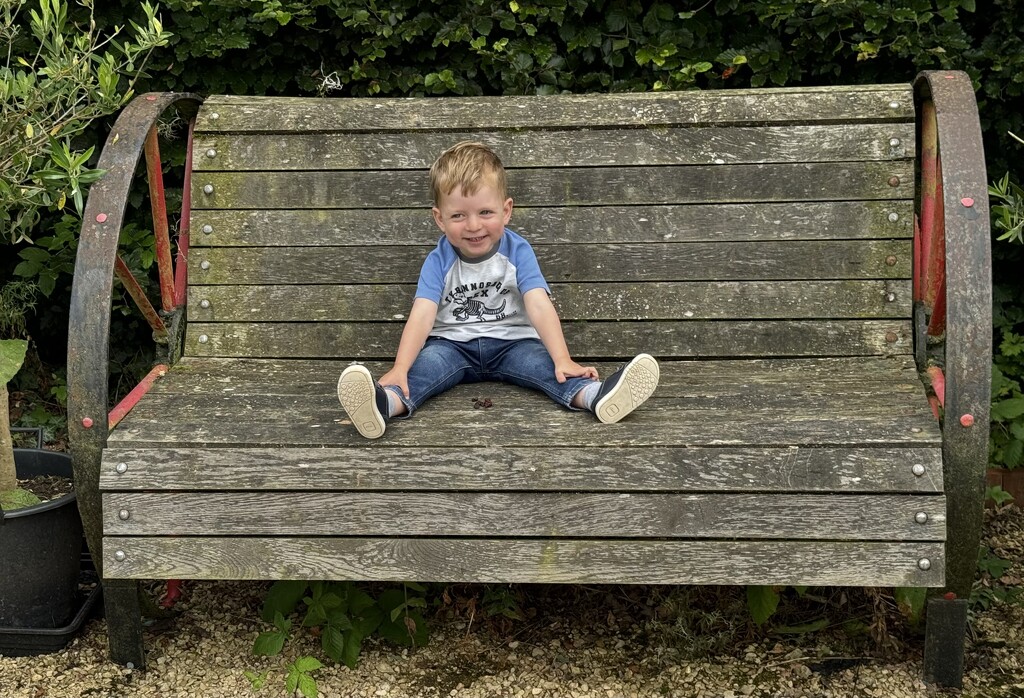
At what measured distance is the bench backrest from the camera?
331 centimetres

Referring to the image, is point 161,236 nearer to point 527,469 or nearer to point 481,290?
point 481,290

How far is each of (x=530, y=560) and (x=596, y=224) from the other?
1271mm

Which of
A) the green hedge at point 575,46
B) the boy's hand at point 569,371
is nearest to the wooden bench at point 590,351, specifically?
the boy's hand at point 569,371

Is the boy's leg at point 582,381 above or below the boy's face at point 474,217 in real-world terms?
below

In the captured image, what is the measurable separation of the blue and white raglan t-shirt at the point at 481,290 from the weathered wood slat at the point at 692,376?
19 cm

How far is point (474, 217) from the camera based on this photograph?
2957 millimetres

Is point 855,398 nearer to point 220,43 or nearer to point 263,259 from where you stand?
point 263,259

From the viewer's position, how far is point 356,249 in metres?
3.47

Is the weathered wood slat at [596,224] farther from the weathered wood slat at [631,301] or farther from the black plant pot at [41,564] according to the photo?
the black plant pot at [41,564]

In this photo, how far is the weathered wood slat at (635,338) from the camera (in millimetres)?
3242

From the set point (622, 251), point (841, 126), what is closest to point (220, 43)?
point (622, 251)

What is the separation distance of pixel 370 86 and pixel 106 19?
40.2 inches

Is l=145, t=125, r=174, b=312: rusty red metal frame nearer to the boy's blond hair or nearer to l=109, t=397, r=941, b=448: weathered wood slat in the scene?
l=109, t=397, r=941, b=448: weathered wood slat

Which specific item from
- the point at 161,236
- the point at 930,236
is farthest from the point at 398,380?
the point at 930,236
